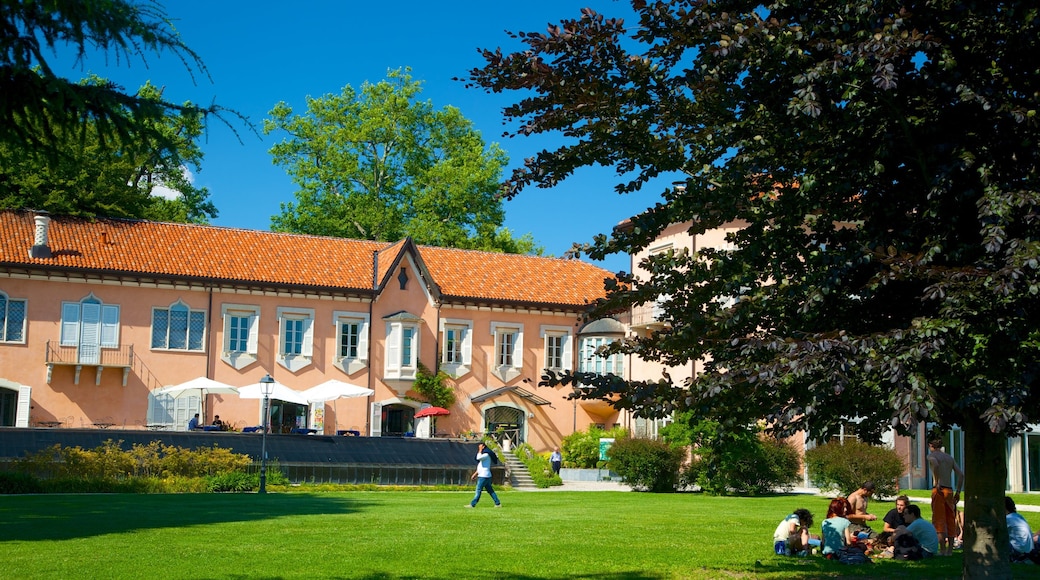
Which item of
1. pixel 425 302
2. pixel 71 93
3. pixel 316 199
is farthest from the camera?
pixel 316 199

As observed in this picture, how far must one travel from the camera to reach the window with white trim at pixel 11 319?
41.0m

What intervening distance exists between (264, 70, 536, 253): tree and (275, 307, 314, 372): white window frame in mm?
13185

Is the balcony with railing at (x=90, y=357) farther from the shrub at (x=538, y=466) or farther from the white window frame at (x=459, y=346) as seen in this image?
the shrub at (x=538, y=466)

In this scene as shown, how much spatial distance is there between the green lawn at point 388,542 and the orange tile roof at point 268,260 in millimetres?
19973

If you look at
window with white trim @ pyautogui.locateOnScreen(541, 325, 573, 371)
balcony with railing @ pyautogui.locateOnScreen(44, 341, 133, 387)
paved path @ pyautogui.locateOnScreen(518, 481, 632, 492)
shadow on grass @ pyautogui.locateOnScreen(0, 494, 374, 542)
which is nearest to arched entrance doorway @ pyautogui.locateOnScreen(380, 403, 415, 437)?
window with white trim @ pyautogui.locateOnScreen(541, 325, 573, 371)

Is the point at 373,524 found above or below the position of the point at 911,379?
below

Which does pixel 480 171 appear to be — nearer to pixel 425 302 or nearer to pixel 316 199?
pixel 316 199

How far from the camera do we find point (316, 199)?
60.6m

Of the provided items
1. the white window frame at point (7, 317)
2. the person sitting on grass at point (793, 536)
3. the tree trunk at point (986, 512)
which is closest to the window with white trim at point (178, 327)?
the white window frame at point (7, 317)

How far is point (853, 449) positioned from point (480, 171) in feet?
109

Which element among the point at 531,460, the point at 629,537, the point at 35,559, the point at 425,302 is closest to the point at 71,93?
the point at 35,559

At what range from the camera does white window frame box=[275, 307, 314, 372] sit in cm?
4622

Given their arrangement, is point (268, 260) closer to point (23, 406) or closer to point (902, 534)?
point (23, 406)

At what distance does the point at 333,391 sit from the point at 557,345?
1303cm
